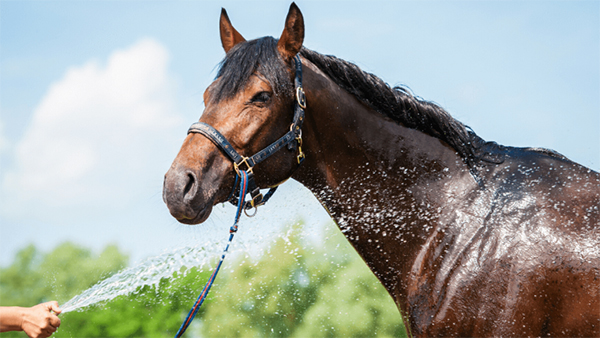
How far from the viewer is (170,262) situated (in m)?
4.42

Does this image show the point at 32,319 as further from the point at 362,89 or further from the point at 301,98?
the point at 362,89

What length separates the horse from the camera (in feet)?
8.80

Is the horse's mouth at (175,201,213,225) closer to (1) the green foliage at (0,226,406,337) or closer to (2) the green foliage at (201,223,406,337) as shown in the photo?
(2) the green foliage at (201,223,406,337)

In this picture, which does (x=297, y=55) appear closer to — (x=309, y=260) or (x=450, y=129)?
(x=450, y=129)

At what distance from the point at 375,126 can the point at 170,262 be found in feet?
7.84

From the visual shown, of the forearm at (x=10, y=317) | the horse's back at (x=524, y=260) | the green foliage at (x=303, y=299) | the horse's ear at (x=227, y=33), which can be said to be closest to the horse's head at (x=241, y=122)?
the horse's ear at (x=227, y=33)

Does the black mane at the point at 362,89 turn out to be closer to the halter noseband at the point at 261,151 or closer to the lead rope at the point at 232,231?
the halter noseband at the point at 261,151

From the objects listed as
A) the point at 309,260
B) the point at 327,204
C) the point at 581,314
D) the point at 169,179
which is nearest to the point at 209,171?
the point at 169,179

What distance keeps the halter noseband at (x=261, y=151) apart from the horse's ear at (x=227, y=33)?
0.80 meters

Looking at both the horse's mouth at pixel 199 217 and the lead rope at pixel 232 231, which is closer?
the horse's mouth at pixel 199 217

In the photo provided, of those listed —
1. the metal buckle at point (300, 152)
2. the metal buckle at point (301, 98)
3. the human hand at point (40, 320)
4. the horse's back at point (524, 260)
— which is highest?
the metal buckle at point (301, 98)

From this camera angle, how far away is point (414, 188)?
322cm

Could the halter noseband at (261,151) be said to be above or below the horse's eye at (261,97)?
below

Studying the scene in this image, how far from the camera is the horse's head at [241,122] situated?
2.96m
